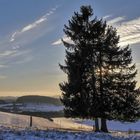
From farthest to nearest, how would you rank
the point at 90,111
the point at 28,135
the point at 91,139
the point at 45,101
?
the point at 45,101 < the point at 90,111 < the point at 91,139 < the point at 28,135

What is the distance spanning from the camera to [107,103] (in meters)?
38.6

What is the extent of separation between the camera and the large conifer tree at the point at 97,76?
1510 inches

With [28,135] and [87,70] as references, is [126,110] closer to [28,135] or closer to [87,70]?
[87,70]

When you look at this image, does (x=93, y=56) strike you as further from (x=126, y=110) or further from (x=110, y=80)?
(x=126, y=110)

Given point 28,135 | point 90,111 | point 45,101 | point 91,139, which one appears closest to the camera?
point 28,135

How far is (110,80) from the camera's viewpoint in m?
39.3

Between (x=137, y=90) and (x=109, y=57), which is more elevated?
(x=109, y=57)

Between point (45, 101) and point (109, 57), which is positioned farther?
point (45, 101)

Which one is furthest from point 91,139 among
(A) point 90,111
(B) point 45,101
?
(B) point 45,101

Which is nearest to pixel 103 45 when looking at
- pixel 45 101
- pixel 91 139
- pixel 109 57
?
pixel 109 57

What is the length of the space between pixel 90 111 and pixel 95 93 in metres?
1.69

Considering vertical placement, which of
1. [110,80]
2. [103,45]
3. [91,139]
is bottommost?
[91,139]

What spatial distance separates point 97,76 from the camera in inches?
1547

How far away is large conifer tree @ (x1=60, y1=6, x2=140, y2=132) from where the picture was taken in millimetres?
38344
